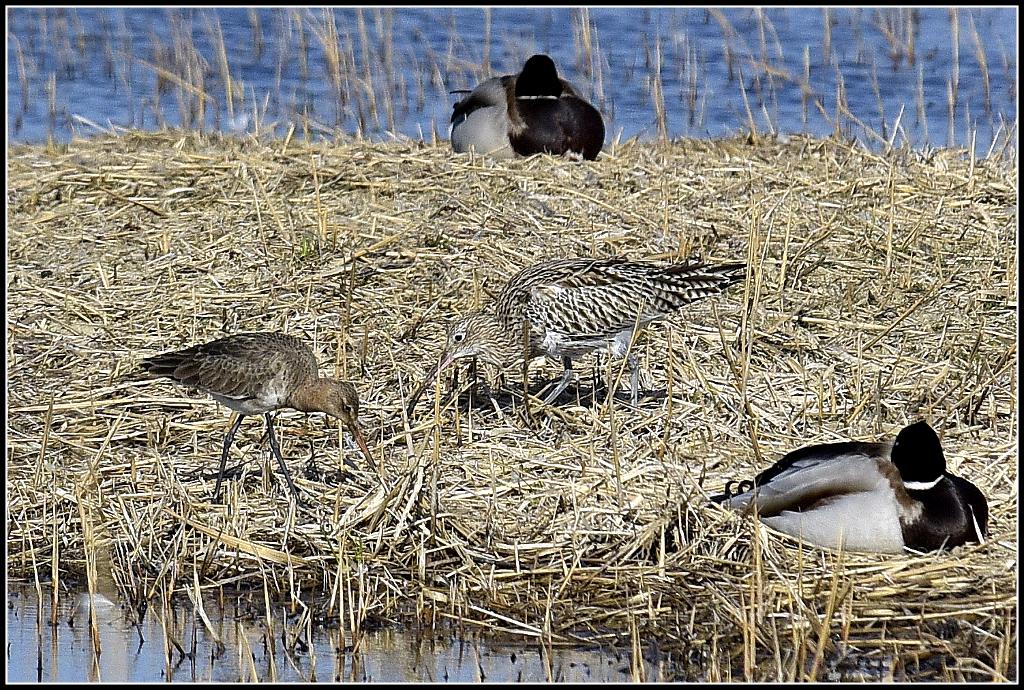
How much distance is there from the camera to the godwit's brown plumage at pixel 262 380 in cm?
574

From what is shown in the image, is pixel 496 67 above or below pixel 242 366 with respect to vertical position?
above

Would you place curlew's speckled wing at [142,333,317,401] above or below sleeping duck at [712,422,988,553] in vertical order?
above

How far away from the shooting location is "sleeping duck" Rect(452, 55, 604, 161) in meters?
9.60

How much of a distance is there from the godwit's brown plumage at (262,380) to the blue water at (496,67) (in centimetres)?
576

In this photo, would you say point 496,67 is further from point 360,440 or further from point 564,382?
point 360,440

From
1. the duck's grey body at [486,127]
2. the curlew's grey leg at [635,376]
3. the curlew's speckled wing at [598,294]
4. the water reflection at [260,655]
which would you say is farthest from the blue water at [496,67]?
the water reflection at [260,655]

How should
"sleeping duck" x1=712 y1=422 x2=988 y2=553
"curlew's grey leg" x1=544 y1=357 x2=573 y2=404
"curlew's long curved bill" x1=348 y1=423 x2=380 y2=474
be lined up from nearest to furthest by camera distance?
"sleeping duck" x1=712 y1=422 x2=988 y2=553
"curlew's long curved bill" x1=348 y1=423 x2=380 y2=474
"curlew's grey leg" x1=544 y1=357 x2=573 y2=404

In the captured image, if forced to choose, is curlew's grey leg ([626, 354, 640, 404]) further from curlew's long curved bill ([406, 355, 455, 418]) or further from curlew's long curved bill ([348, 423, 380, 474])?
curlew's long curved bill ([348, 423, 380, 474])

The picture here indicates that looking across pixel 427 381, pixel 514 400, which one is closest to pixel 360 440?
pixel 427 381

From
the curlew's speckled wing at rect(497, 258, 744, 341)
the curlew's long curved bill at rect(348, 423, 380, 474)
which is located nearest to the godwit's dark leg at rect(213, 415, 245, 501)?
the curlew's long curved bill at rect(348, 423, 380, 474)

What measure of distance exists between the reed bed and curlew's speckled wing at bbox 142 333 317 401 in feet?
0.98

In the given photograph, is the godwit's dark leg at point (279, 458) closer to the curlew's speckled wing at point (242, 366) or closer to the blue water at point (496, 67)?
the curlew's speckled wing at point (242, 366)

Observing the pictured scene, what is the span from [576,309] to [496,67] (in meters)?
7.87

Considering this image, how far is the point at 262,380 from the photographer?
18.8ft
